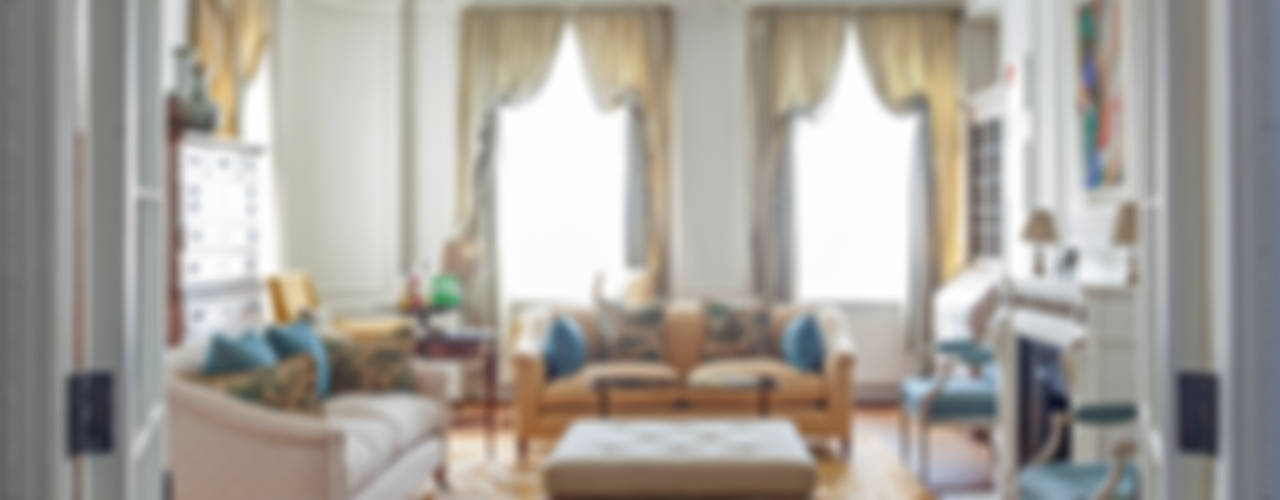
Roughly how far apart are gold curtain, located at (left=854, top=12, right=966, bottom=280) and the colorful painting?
8.03 feet

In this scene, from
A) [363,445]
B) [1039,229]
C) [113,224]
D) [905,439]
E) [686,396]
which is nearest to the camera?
[113,224]

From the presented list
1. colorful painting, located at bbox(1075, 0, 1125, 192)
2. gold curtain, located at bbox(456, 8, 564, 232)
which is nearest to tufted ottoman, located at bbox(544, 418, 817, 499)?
colorful painting, located at bbox(1075, 0, 1125, 192)

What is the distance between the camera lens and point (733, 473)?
441 cm

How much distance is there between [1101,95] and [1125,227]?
3.86 feet

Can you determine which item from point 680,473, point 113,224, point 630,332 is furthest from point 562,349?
point 113,224

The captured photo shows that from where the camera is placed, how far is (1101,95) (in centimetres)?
532

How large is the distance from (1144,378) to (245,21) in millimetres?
6408

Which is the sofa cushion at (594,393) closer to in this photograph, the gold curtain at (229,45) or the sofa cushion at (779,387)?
the sofa cushion at (779,387)

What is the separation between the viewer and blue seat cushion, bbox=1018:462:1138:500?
3266mm

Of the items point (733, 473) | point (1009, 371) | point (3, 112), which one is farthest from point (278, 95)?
point (3, 112)

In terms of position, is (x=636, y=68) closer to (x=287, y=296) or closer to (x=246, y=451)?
(x=287, y=296)

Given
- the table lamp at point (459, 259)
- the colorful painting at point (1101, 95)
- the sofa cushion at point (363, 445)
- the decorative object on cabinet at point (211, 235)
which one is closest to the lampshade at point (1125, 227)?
the colorful painting at point (1101, 95)

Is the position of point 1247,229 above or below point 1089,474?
above

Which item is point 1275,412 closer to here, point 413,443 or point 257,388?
point 257,388
